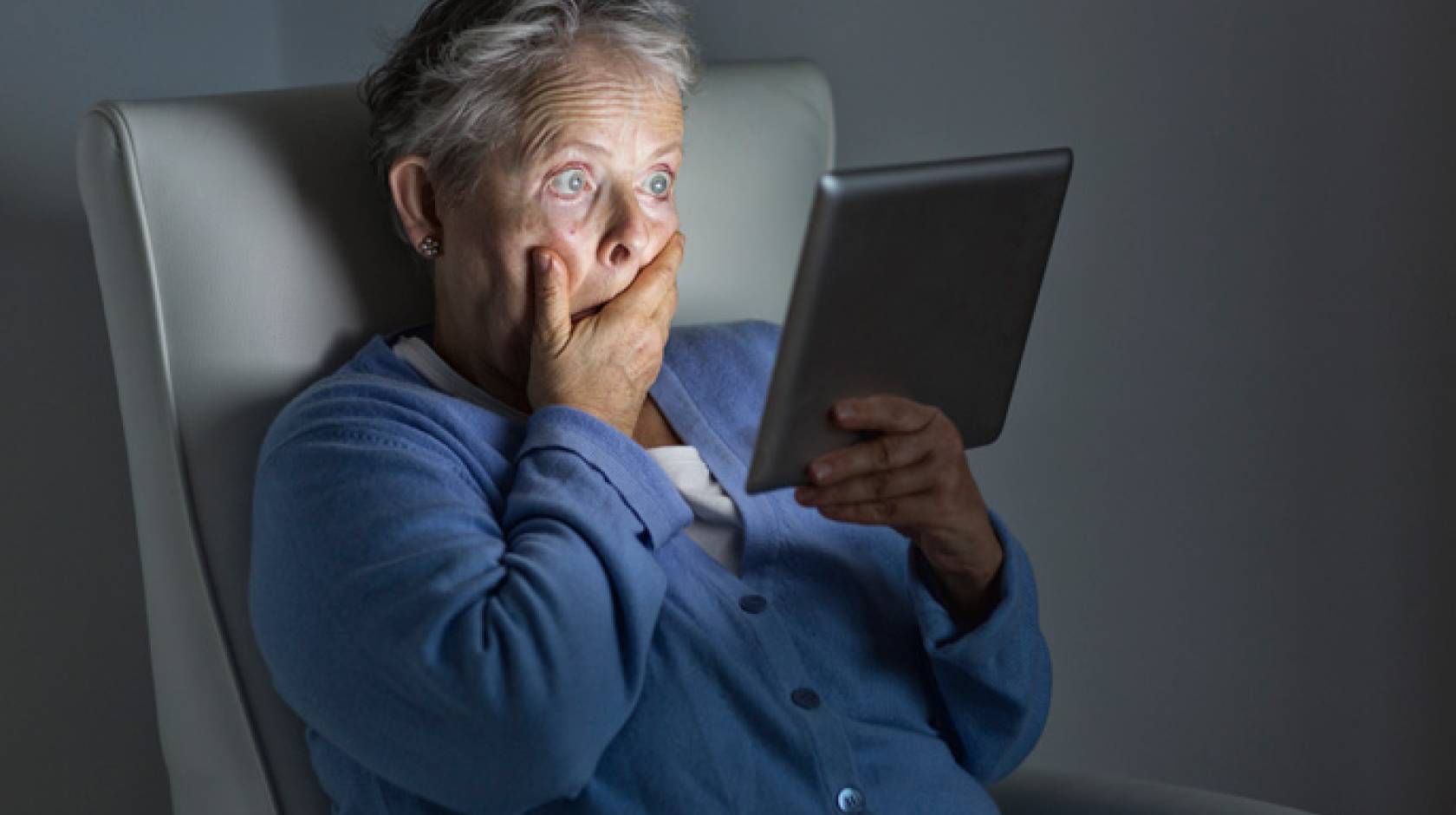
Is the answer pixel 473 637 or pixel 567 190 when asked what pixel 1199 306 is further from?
pixel 473 637

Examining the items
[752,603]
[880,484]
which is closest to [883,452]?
[880,484]

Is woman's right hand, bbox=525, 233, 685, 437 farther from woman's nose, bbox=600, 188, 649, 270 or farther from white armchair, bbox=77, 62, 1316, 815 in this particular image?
white armchair, bbox=77, 62, 1316, 815

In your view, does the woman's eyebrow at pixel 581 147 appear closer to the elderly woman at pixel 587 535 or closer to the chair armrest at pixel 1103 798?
the elderly woman at pixel 587 535

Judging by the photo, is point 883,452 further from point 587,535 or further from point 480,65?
point 480,65

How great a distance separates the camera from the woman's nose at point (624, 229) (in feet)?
3.97

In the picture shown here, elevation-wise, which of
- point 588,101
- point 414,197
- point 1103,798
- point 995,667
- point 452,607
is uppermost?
point 588,101

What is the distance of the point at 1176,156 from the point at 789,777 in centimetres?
84

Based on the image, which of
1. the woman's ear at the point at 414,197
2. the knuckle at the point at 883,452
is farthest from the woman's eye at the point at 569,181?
the knuckle at the point at 883,452

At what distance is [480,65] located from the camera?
1188 mm

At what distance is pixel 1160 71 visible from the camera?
160 cm

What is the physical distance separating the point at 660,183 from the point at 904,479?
0.35 metres

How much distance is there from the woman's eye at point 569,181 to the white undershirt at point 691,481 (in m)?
0.18

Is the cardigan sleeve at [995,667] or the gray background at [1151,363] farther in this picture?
the gray background at [1151,363]

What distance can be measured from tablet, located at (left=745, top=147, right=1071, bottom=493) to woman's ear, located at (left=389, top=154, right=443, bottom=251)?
0.40 meters
